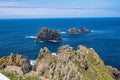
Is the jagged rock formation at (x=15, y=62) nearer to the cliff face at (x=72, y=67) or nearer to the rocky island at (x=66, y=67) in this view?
the rocky island at (x=66, y=67)

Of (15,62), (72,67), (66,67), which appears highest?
(66,67)

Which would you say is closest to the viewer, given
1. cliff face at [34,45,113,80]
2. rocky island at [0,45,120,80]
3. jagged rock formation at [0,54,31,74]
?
rocky island at [0,45,120,80]

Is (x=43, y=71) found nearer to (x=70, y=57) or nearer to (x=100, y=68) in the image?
(x=70, y=57)

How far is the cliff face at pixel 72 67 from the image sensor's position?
5064 cm

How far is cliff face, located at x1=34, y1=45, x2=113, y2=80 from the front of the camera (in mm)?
50644

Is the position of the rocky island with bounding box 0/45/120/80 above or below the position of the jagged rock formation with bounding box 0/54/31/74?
above

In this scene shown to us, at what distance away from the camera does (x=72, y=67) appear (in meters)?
52.4

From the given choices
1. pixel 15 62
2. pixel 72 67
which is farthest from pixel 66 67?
pixel 15 62

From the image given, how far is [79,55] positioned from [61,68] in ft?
44.4

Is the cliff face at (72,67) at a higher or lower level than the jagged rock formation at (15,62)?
higher

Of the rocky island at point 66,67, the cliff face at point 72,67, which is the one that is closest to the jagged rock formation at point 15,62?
the rocky island at point 66,67

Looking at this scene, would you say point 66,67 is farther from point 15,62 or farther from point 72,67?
point 15,62

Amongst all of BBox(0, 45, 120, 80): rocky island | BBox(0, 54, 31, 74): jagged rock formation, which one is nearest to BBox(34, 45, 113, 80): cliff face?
BBox(0, 45, 120, 80): rocky island

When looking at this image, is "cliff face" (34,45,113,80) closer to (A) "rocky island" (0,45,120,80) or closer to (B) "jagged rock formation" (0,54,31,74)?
(A) "rocky island" (0,45,120,80)
